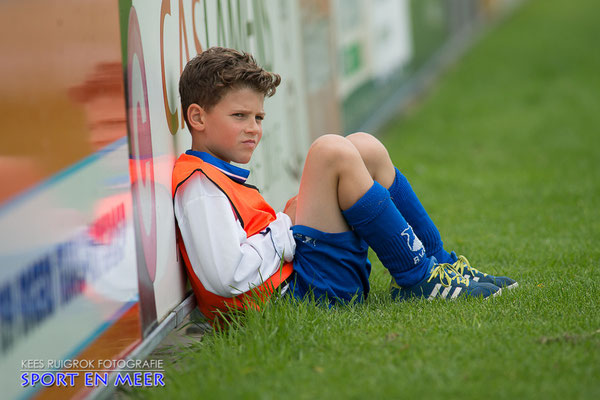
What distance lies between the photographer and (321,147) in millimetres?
2707

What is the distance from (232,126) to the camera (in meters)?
2.72

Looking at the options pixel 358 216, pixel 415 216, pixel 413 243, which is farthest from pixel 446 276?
pixel 358 216

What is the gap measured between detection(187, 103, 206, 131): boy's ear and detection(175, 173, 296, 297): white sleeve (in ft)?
0.83

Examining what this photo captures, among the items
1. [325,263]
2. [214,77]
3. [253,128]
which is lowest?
[325,263]

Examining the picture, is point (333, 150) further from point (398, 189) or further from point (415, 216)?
point (415, 216)

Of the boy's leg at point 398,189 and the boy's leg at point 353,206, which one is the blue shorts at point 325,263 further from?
the boy's leg at point 398,189

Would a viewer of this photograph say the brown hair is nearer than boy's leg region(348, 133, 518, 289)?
Yes

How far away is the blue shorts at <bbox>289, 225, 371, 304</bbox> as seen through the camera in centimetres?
276

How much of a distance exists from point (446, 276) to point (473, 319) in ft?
1.02

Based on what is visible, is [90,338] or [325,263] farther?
[325,263]

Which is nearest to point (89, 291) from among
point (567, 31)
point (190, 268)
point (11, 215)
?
point (11, 215)

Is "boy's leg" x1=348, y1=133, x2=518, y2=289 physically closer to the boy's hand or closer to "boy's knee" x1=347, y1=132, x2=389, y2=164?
"boy's knee" x1=347, y1=132, x2=389, y2=164

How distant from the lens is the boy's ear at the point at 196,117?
8.99 ft

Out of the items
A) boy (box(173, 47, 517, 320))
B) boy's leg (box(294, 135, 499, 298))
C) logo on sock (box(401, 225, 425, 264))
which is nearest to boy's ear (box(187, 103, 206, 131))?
boy (box(173, 47, 517, 320))
